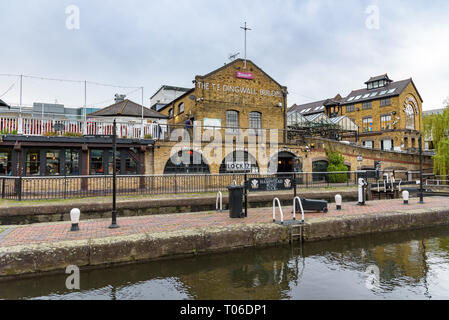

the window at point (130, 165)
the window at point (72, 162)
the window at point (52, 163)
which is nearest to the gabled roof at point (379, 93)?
the window at point (130, 165)

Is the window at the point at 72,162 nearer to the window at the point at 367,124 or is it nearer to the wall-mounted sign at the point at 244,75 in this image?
the wall-mounted sign at the point at 244,75

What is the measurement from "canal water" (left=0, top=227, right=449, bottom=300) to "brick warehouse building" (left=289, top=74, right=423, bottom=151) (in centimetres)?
3056

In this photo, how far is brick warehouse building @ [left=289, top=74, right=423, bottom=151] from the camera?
34.4m

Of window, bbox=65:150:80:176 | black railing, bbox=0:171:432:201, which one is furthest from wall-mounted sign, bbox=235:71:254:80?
window, bbox=65:150:80:176

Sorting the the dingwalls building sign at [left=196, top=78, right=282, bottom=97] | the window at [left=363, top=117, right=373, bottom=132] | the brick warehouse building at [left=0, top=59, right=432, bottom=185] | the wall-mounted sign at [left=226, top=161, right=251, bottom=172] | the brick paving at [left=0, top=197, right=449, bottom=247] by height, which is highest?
the window at [left=363, top=117, right=373, bottom=132]

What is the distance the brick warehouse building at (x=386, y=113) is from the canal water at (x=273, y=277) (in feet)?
100

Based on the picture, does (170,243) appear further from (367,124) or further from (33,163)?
(367,124)

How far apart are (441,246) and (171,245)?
7415 millimetres

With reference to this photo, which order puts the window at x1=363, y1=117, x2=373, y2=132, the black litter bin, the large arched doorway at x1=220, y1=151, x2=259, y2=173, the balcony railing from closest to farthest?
the black litter bin
the balcony railing
the large arched doorway at x1=220, y1=151, x2=259, y2=173
the window at x1=363, y1=117, x2=373, y2=132

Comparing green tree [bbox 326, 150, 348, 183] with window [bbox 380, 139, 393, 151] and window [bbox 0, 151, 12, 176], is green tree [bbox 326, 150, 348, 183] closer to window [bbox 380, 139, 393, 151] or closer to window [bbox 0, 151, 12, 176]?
window [bbox 380, 139, 393, 151]

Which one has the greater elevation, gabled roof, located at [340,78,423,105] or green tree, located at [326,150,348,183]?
gabled roof, located at [340,78,423,105]

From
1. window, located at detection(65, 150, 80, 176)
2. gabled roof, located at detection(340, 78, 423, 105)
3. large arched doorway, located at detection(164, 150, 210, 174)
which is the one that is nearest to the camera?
window, located at detection(65, 150, 80, 176)

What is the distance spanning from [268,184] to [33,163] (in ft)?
42.2

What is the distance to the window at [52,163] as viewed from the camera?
15.2 metres
